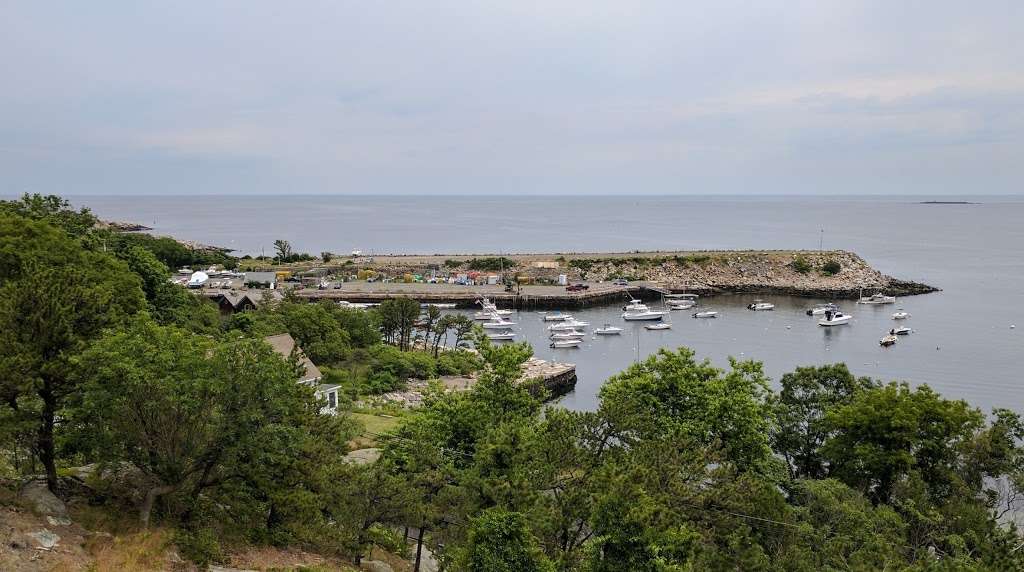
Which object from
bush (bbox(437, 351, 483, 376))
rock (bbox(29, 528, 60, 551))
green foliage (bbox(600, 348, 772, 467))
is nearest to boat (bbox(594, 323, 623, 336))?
bush (bbox(437, 351, 483, 376))

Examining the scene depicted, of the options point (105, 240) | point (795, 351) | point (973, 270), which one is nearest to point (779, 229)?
point (973, 270)

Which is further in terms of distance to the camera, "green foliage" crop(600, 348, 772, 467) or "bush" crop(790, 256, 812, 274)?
"bush" crop(790, 256, 812, 274)

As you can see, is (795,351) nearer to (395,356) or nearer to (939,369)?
(939,369)

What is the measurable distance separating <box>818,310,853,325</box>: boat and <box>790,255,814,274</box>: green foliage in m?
22.1

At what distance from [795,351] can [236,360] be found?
46541 millimetres

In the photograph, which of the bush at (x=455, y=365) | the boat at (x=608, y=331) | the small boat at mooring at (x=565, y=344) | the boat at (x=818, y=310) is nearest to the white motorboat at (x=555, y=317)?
the boat at (x=608, y=331)

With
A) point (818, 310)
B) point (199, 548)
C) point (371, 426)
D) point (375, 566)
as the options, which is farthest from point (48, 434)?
point (818, 310)

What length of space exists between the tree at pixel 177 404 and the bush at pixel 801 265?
263 feet

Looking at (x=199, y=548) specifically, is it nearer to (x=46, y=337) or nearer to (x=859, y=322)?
(x=46, y=337)

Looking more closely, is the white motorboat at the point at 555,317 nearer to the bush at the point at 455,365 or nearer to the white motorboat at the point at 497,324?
the white motorboat at the point at 497,324

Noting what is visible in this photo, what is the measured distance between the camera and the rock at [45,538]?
11.6m

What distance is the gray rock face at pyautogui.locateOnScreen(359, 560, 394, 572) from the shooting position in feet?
50.1

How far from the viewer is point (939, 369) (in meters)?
45.7

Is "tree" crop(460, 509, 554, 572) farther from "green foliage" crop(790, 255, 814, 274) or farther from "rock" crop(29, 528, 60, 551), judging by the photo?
"green foliage" crop(790, 255, 814, 274)
